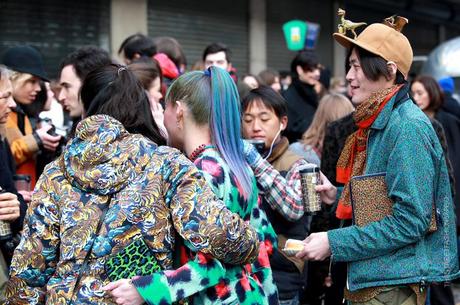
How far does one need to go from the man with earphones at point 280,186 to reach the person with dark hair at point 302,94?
2.60 meters

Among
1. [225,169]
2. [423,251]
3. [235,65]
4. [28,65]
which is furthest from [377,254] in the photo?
[235,65]

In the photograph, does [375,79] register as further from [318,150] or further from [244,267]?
[318,150]

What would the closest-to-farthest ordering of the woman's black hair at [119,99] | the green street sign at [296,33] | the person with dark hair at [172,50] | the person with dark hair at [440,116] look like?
the woman's black hair at [119,99] < the person with dark hair at [172,50] < the person with dark hair at [440,116] < the green street sign at [296,33]

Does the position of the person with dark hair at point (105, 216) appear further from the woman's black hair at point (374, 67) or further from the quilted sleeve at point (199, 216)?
the woman's black hair at point (374, 67)

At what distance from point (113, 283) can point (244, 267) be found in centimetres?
63

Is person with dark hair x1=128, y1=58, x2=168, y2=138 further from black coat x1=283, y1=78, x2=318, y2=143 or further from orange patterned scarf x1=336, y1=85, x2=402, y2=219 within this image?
black coat x1=283, y1=78, x2=318, y2=143

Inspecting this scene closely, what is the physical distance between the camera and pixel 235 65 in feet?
54.3

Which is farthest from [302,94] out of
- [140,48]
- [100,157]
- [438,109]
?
[100,157]

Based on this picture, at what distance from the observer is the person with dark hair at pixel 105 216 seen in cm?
A: 275

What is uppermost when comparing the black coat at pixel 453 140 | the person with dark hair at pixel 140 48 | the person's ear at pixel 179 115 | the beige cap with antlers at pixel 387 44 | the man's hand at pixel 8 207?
the beige cap with antlers at pixel 387 44

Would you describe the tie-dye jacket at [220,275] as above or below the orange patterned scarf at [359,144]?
below

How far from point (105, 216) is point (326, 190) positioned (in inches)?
55.6

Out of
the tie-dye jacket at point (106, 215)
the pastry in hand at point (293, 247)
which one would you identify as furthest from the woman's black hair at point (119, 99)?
the pastry in hand at point (293, 247)

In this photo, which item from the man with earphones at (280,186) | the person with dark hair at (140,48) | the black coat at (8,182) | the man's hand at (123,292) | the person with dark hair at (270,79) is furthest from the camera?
the person with dark hair at (270,79)
